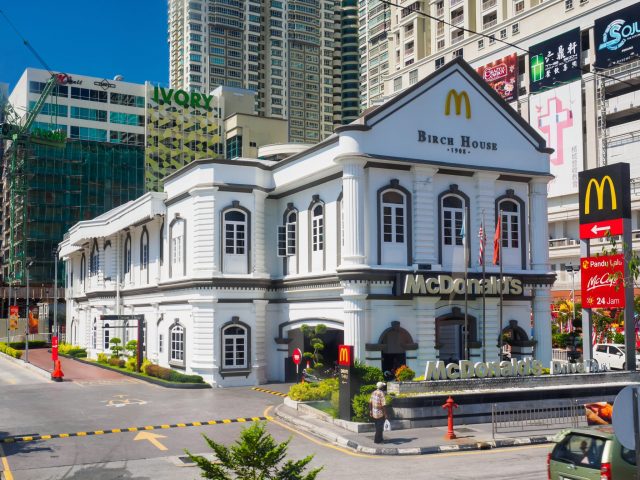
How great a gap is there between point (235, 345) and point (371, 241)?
9640 millimetres

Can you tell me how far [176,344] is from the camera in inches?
1590

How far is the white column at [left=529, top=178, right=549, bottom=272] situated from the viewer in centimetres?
3619

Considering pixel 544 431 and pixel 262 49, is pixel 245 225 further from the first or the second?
pixel 262 49

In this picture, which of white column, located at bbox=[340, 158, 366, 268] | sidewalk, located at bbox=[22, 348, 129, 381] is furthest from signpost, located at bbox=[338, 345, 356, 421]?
sidewalk, located at bbox=[22, 348, 129, 381]

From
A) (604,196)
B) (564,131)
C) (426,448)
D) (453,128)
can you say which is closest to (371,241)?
(453,128)

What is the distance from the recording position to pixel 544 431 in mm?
24016

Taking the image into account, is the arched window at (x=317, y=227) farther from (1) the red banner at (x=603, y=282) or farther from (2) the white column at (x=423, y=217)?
(1) the red banner at (x=603, y=282)

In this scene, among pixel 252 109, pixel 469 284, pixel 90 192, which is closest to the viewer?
pixel 469 284

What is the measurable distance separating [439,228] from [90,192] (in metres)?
83.7

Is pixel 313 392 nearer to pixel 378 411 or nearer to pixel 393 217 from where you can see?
pixel 378 411

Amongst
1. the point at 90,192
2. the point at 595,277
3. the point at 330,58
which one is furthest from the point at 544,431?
the point at 330,58

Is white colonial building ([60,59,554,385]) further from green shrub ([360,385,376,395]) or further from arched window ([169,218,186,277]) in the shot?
green shrub ([360,385,376,395])

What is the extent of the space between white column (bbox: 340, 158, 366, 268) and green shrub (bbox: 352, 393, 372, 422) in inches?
342

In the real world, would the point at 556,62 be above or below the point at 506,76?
below
